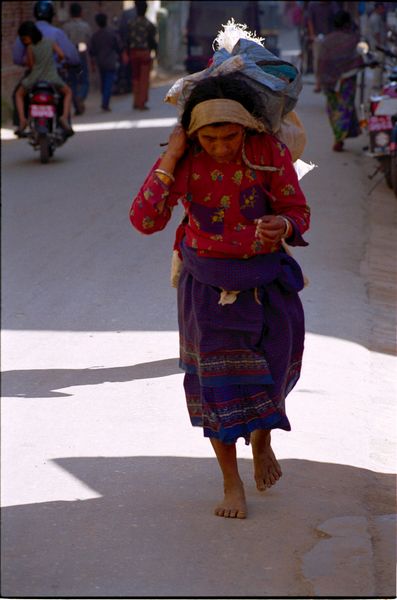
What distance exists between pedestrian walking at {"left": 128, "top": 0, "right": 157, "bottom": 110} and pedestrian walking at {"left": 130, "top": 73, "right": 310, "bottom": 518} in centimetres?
1433

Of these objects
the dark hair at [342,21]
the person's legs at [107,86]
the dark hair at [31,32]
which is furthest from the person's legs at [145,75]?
the dark hair at [31,32]

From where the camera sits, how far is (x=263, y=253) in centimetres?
400

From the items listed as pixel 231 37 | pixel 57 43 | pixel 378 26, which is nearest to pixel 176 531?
pixel 231 37

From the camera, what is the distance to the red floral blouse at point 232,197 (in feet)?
12.9

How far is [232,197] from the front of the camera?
3.93m

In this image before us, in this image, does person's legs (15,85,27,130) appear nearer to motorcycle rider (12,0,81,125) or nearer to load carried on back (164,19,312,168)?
motorcycle rider (12,0,81,125)

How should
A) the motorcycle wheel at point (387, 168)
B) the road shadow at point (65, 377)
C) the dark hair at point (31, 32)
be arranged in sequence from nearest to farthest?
the road shadow at point (65, 377) → the motorcycle wheel at point (387, 168) → the dark hair at point (31, 32)

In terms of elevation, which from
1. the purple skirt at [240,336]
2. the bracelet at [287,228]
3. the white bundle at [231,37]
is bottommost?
the purple skirt at [240,336]

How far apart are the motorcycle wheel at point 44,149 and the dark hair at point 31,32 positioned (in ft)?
5.12

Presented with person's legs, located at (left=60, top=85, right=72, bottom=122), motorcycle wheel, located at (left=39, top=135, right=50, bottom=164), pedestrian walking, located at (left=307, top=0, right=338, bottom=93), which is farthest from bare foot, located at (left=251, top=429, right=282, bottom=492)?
pedestrian walking, located at (left=307, top=0, right=338, bottom=93)

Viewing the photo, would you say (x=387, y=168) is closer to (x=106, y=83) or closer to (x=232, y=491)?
(x=232, y=491)

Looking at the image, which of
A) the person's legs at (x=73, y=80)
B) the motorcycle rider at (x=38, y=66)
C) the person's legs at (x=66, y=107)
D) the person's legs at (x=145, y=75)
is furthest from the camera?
the person's legs at (x=145, y=75)

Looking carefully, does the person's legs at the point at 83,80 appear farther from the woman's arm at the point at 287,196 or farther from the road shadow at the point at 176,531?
the woman's arm at the point at 287,196

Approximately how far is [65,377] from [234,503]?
5.62 ft
